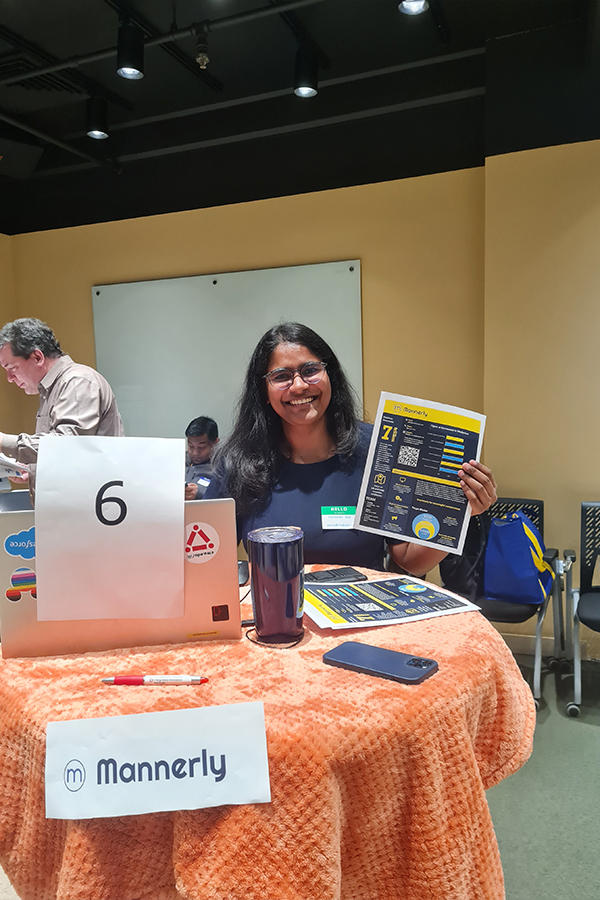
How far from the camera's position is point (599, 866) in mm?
1797

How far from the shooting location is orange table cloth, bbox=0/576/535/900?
0.70 meters

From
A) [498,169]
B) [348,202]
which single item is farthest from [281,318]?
[498,169]

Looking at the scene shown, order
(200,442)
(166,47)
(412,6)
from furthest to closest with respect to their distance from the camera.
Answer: (200,442), (166,47), (412,6)

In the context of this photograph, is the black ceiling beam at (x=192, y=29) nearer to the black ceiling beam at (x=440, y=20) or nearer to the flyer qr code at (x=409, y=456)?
the black ceiling beam at (x=440, y=20)

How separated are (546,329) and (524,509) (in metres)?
0.93

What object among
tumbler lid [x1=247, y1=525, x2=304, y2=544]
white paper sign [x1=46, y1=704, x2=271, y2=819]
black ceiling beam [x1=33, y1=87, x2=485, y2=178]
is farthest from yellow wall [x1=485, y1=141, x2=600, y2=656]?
white paper sign [x1=46, y1=704, x2=271, y2=819]

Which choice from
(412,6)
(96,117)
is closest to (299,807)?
(412,6)

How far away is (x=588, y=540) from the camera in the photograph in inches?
115

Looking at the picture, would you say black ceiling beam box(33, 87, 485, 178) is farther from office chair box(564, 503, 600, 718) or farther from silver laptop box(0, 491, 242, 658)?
silver laptop box(0, 491, 242, 658)

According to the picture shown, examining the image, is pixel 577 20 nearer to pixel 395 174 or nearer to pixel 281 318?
pixel 395 174

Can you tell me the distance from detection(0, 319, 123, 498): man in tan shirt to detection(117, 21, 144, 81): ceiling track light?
1.37m

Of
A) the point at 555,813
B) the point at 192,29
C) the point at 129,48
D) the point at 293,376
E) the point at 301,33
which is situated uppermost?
the point at 301,33

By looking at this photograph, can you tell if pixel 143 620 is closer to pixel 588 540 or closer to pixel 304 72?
pixel 588 540

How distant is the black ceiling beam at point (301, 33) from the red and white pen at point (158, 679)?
3.26 meters
